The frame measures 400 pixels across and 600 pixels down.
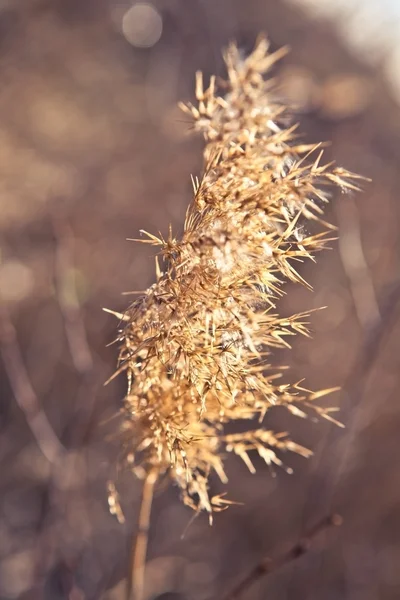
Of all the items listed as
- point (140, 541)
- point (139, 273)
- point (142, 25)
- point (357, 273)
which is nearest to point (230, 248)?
point (140, 541)

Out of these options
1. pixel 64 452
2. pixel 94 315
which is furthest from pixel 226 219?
pixel 94 315

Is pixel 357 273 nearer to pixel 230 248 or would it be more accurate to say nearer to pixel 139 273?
pixel 139 273

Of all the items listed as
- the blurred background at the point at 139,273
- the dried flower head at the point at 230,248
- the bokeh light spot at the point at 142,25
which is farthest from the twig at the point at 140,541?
the bokeh light spot at the point at 142,25

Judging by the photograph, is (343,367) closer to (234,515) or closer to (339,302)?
(339,302)

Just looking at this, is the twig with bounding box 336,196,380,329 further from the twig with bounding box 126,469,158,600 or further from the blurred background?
the twig with bounding box 126,469,158,600

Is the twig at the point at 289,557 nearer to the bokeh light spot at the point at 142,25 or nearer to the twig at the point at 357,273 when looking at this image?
the twig at the point at 357,273

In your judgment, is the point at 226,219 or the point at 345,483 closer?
the point at 226,219
